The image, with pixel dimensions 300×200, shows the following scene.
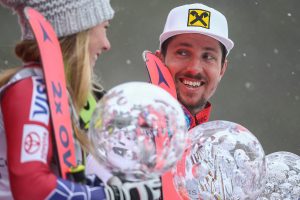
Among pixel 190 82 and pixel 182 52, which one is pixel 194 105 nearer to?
pixel 190 82

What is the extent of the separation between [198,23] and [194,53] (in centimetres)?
12

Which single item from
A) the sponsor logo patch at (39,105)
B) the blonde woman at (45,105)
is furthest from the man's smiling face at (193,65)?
the sponsor logo patch at (39,105)

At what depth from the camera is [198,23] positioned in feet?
7.27

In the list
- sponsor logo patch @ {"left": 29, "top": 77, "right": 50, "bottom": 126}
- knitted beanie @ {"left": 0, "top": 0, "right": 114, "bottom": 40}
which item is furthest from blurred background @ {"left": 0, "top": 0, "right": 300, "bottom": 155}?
sponsor logo patch @ {"left": 29, "top": 77, "right": 50, "bottom": 126}

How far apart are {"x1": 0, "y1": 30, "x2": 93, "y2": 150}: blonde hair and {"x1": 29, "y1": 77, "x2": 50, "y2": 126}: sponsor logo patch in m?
0.12

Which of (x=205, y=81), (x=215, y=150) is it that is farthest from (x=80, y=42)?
(x=205, y=81)

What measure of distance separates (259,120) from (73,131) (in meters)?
5.21

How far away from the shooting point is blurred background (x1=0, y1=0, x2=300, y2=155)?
6.19 metres

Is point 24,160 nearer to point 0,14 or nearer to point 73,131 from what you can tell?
point 73,131

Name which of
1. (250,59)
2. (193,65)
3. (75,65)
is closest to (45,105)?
(75,65)

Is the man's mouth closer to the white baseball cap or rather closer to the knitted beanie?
the white baseball cap

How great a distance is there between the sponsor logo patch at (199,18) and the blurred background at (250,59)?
3.89m

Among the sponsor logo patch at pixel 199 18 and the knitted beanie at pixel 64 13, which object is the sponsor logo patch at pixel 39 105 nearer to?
the knitted beanie at pixel 64 13

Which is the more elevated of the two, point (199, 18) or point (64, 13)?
point (64, 13)
